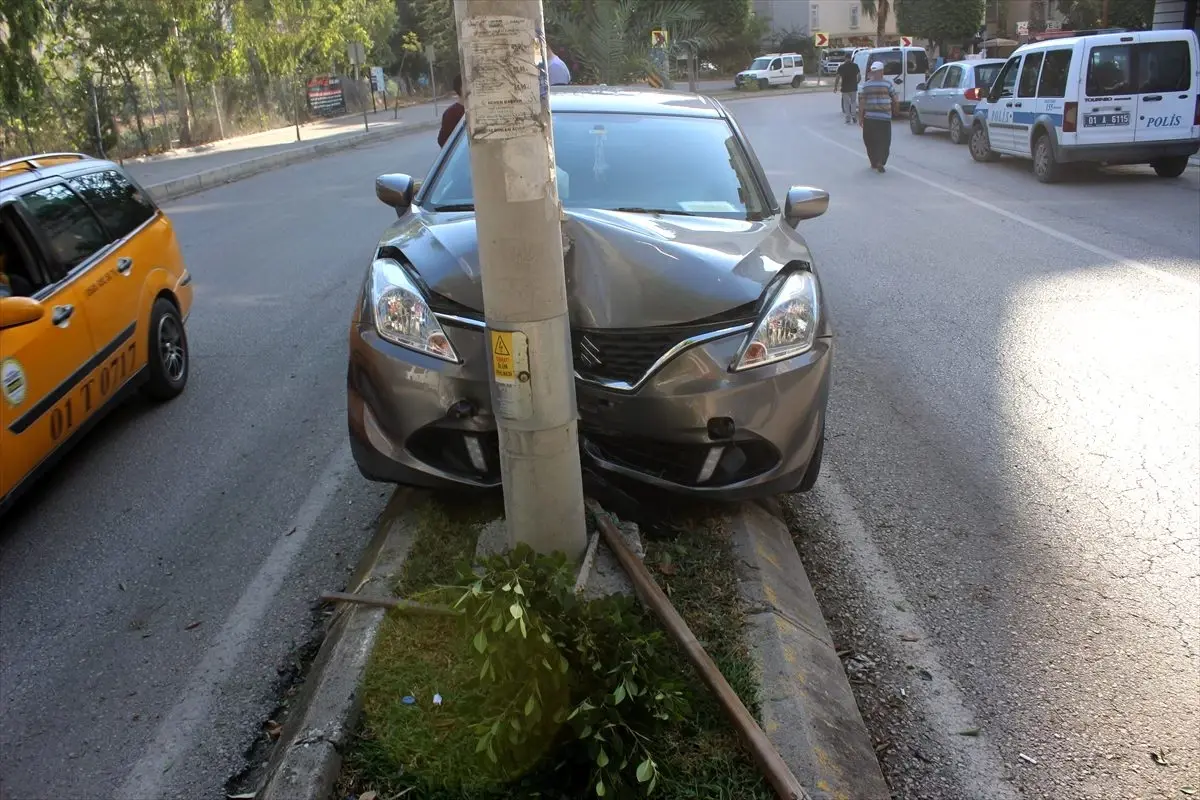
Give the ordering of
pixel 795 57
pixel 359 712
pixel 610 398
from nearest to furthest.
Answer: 1. pixel 359 712
2. pixel 610 398
3. pixel 795 57

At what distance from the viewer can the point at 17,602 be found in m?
4.30

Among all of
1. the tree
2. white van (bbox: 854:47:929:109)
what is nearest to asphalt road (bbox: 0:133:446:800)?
white van (bbox: 854:47:929:109)

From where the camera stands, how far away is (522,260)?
299 cm

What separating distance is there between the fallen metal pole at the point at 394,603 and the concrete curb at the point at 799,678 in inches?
40.9

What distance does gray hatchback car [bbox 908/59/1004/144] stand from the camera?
21.6 metres

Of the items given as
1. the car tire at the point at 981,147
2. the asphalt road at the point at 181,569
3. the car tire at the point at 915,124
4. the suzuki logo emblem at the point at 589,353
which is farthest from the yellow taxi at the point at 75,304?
the car tire at the point at 915,124

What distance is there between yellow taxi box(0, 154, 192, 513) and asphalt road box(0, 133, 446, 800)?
0.34m

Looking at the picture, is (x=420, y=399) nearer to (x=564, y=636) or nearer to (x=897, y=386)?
(x=564, y=636)

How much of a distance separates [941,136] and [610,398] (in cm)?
2329

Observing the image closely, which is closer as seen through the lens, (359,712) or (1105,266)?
(359,712)

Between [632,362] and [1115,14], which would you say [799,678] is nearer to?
Result: [632,362]

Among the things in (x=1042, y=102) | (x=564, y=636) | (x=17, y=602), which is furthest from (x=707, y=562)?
(x=1042, y=102)

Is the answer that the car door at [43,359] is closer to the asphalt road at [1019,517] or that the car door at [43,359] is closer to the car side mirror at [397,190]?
the car side mirror at [397,190]

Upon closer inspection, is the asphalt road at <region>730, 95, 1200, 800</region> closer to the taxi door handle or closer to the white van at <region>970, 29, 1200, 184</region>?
the taxi door handle
